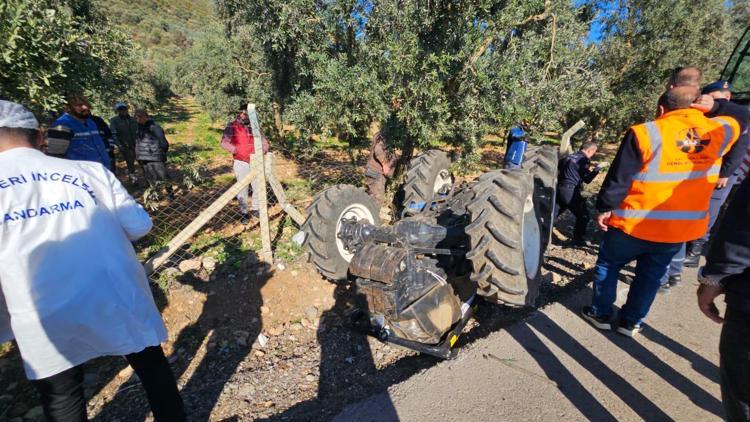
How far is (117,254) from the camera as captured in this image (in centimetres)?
180

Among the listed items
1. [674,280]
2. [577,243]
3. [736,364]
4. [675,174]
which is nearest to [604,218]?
[675,174]

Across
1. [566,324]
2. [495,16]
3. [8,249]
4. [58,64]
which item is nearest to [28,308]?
[8,249]

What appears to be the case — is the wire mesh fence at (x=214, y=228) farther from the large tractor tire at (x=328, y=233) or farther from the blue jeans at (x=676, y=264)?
the blue jeans at (x=676, y=264)

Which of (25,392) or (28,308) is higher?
(28,308)

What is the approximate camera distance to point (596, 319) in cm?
288

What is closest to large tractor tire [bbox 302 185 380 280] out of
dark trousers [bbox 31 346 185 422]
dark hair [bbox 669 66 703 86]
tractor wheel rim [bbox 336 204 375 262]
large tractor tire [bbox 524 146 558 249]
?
tractor wheel rim [bbox 336 204 375 262]

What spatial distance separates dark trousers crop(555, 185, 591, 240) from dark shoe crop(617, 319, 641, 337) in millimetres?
A: 2269

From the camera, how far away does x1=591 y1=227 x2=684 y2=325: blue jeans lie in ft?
8.39

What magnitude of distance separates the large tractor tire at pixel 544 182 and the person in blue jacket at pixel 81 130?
5651mm

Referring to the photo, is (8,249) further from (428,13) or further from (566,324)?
(428,13)

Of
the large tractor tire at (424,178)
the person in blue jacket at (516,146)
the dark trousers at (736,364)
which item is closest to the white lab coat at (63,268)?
the dark trousers at (736,364)

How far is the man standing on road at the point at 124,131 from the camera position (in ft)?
23.9

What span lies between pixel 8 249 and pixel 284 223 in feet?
12.9

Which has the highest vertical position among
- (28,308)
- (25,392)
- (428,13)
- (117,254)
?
(428,13)
